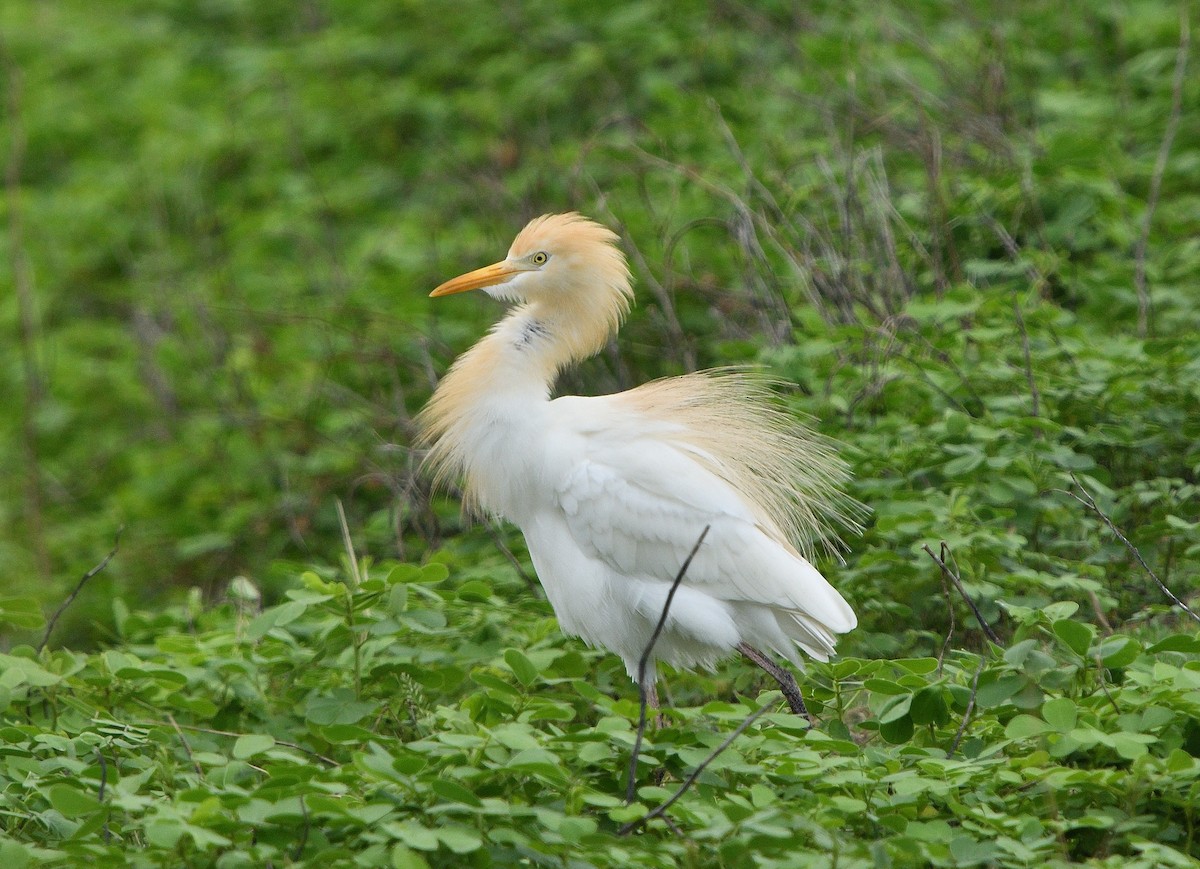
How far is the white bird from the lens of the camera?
337 centimetres

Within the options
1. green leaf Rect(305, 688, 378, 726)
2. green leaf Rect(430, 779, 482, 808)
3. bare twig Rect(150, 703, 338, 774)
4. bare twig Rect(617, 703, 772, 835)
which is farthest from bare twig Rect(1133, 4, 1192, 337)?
green leaf Rect(430, 779, 482, 808)

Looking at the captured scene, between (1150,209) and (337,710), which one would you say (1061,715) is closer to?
(337,710)

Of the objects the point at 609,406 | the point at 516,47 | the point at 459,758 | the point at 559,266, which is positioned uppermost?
the point at 516,47

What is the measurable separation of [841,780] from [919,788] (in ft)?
0.49

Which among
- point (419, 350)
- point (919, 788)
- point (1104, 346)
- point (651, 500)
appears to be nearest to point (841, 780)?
point (919, 788)

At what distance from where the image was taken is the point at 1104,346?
178 inches

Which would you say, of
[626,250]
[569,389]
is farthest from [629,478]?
[626,250]

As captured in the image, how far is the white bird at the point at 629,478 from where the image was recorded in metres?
3.37

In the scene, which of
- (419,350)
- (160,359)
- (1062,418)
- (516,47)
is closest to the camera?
(1062,418)

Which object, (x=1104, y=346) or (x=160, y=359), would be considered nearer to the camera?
(x=1104, y=346)

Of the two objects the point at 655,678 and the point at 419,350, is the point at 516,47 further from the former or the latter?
the point at 655,678

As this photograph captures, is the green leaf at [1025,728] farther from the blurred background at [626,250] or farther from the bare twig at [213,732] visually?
the bare twig at [213,732]

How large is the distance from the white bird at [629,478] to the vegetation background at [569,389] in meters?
0.23

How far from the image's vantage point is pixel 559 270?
3678mm
